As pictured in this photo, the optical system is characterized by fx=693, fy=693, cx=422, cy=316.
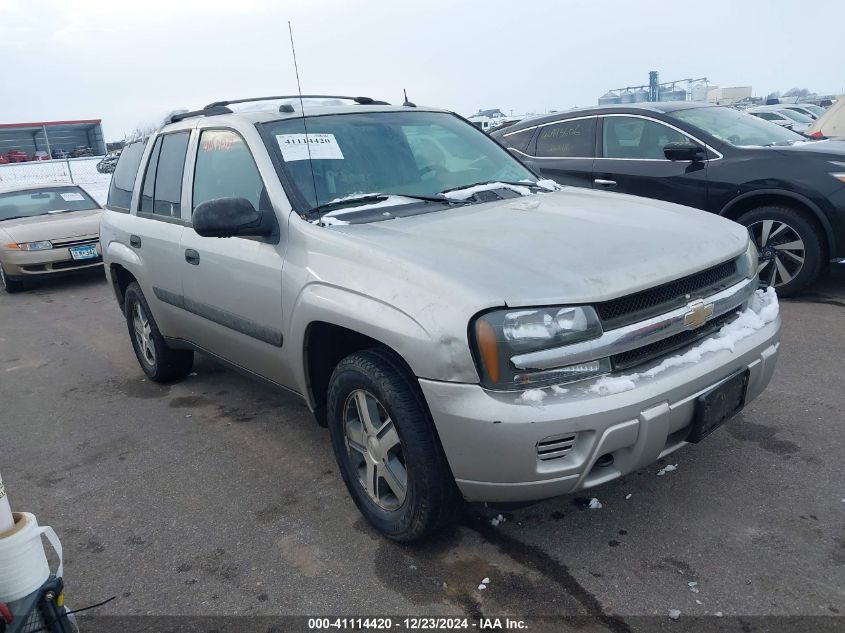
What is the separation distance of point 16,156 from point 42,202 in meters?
30.5

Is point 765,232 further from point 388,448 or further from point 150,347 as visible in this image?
point 150,347

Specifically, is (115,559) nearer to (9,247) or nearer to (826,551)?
(826,551)

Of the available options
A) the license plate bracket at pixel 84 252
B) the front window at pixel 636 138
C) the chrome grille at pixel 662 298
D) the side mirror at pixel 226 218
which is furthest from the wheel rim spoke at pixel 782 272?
the license plate bracket at pixel 84 252

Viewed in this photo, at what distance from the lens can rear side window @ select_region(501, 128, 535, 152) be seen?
7.12m

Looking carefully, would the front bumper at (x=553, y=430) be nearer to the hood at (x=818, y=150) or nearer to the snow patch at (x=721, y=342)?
the snow patch at (x=721, y=342)

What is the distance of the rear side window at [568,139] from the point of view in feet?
21.8

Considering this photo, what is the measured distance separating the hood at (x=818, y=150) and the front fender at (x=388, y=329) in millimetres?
4528

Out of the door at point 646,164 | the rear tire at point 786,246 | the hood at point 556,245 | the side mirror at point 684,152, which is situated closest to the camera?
the hood at point 556,245

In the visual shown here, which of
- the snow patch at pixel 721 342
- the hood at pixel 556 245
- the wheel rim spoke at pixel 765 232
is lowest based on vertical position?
the wheel rim spoke at pixel 765 232

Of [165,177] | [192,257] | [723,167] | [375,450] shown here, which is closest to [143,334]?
[165,177]

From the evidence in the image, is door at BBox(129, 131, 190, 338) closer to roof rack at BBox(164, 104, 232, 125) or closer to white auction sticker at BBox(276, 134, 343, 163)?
roof rack at BBox(164, 104, 232, 125)

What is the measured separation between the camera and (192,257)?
377 centimetres

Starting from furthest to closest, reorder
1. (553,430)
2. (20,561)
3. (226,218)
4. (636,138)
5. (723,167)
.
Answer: (636,138) < (723,167) < (226,218) < (553,430) < (20,561)

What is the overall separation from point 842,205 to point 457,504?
14.2 ft
